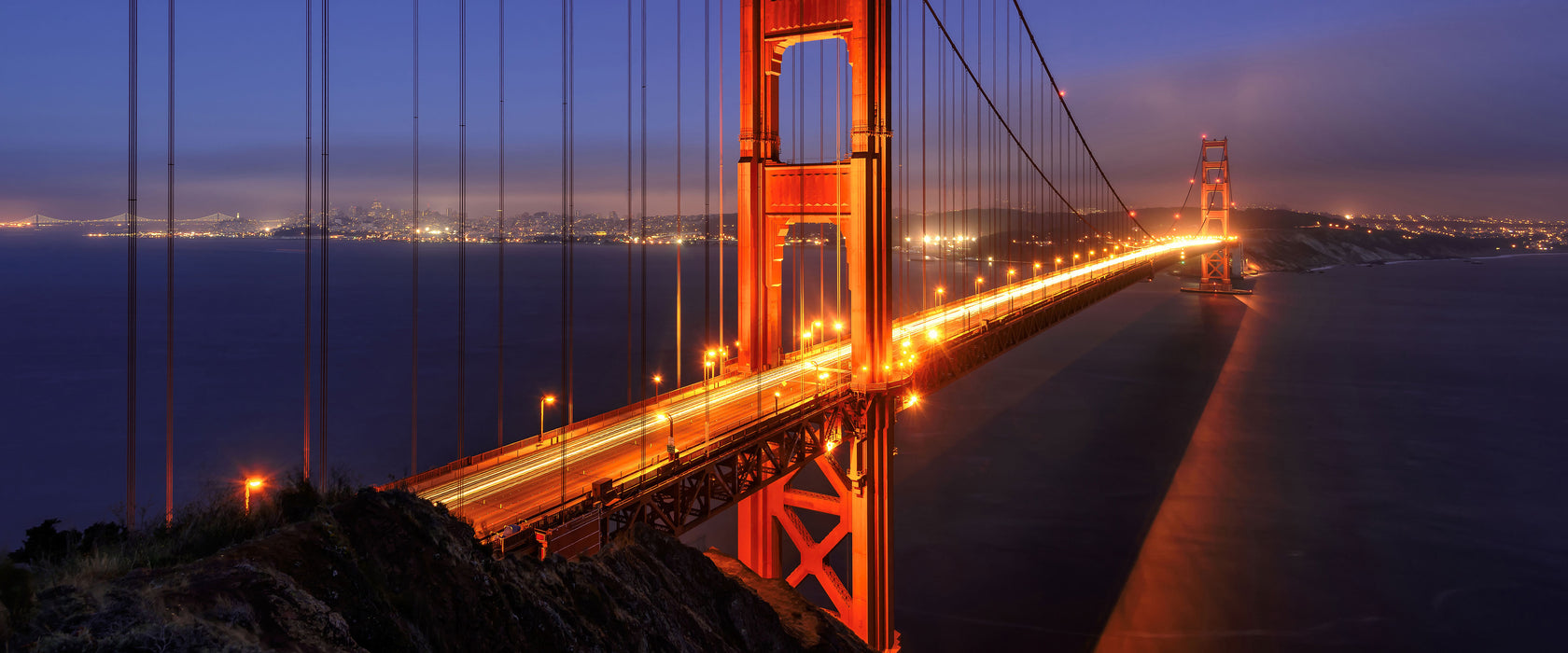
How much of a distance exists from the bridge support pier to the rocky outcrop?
6540mm

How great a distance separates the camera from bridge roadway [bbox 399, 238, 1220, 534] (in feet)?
34.4

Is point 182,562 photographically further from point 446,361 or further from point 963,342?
point 446,361

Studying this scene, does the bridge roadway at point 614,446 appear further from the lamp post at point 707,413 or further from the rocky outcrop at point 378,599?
the rocky outcrop at point 378,599

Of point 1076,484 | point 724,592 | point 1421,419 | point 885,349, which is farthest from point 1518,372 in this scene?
point 724,592

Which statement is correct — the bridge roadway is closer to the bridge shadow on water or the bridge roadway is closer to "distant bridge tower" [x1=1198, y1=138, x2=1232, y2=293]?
the bridge shadow on water

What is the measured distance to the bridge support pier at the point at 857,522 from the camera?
16531 millimetres

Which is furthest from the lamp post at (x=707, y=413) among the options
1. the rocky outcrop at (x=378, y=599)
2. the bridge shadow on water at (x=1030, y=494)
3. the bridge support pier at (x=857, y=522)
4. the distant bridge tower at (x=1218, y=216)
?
the distant bridge tower at (x=1218, y=216)

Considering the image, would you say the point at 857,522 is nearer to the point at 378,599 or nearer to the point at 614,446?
the point at 614,446

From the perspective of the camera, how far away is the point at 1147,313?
86.2 m

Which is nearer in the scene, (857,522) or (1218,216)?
(857,522)

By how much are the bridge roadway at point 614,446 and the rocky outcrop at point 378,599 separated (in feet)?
4.16

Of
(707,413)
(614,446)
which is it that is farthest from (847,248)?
(614,446)

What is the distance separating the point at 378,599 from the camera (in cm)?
612

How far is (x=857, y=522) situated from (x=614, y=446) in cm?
553
